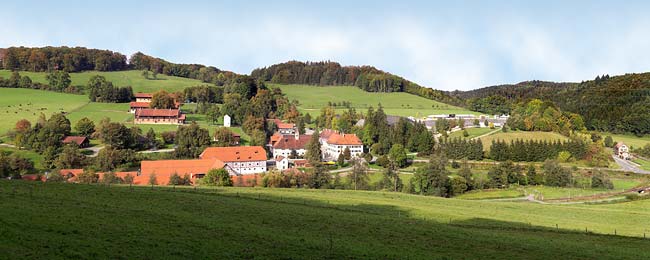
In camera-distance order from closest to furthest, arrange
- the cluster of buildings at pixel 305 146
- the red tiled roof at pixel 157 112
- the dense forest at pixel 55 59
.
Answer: the cluster of buildings at pixel 305 146 < the red tiled roof at pixel 157 112 < the dense forest at pixel 55 59

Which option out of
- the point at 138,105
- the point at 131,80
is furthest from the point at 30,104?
the point at 131,80

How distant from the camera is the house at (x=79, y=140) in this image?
272 feet

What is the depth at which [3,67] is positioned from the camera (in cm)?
14938

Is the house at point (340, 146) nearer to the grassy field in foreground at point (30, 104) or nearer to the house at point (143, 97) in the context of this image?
the house at point (143, 97)

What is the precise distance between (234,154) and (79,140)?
26.3 meters

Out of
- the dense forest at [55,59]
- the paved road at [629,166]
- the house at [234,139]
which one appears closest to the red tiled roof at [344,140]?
the house at [234,139]

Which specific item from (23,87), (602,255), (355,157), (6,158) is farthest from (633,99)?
(23,87)

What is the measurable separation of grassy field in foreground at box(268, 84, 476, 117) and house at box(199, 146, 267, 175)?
5923 cm

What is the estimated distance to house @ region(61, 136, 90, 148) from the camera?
272ft

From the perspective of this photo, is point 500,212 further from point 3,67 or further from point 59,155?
point 3,67

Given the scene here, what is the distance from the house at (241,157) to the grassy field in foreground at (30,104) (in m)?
37.7

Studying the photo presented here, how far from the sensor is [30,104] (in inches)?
4414

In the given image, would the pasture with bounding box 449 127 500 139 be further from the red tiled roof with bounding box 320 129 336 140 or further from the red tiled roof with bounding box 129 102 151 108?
the red tiled roof with bounding box 129 102 151 108

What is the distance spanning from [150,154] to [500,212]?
6102cm
